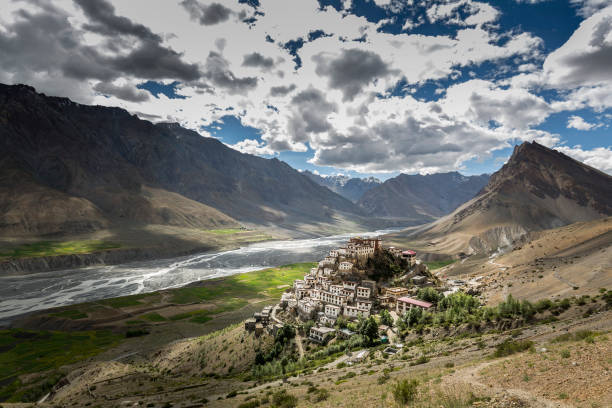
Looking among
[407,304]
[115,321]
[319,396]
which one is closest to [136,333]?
[115,321]

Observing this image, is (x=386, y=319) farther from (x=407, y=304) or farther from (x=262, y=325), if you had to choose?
(x=262, y=325)

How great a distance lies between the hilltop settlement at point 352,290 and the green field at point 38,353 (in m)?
43.3

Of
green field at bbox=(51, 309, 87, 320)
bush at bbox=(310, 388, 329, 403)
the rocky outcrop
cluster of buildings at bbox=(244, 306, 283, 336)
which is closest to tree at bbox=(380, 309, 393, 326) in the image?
cluster of buildings at bbox=(244, 306, 283, 336)

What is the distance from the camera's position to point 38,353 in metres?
78.8

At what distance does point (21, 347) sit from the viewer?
82438 millimetres

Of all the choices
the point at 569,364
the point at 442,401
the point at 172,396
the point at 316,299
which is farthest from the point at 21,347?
the point at 569,364

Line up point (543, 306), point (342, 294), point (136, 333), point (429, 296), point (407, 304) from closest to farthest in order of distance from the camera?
point (543, 306) < point (407, 304) < point (429, 296) < point (342, 294) < point (136, 333)

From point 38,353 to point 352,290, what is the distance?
275ft

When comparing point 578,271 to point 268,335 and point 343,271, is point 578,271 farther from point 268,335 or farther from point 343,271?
point 268,335

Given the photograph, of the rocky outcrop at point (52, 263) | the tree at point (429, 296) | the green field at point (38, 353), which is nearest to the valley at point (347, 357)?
the tree at point (429, 296)

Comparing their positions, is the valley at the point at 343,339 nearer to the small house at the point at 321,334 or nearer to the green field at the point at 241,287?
the small house at the point at 321,334

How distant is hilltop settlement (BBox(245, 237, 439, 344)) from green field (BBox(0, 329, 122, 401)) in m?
43.3

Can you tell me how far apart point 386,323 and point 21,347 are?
98.3 m

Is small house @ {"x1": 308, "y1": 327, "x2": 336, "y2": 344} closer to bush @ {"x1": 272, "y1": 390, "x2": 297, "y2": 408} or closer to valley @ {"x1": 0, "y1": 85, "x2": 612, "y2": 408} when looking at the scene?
valley @ {"x1": 0, "y1": 85, "x2": 612, "y2": 408}
